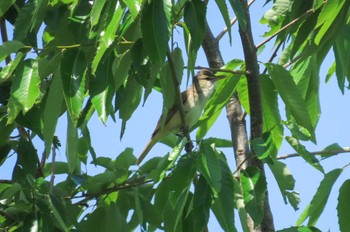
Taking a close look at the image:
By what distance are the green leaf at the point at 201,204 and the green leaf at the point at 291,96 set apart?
442 millimetres

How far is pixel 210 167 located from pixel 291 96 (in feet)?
1.68

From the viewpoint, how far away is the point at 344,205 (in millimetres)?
3039

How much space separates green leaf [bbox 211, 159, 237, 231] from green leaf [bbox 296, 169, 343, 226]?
1.66 ft

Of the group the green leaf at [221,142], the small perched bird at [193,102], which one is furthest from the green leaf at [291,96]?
the small perched bird at [193,102]

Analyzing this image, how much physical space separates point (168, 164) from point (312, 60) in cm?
81

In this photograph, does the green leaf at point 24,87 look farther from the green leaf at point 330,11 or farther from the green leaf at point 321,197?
the green leaf at point 321,197


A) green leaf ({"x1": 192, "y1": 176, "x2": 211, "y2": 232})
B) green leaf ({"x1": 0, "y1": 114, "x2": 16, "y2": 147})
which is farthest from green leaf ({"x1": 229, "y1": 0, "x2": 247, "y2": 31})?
green leaf ({"x1": 0, "y1": 114, "x2": 16, "y2": 147})

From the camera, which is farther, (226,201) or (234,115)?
(234,115)

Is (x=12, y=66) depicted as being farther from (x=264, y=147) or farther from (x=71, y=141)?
(x=264, y=147)

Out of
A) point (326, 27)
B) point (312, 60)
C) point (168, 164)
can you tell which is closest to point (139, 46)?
point (168, 164)

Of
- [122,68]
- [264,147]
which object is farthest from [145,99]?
[264,147]

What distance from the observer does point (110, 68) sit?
9.06ft

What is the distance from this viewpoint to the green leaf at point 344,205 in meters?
2.99

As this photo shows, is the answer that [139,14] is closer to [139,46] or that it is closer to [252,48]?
[139,46]
